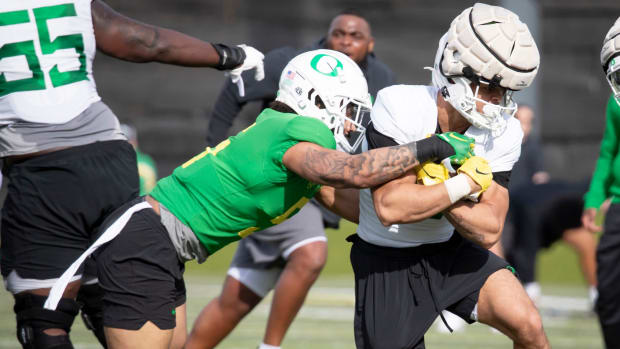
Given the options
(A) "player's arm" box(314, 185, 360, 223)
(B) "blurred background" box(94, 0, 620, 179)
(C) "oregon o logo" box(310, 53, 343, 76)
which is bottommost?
(B) "blurred background" box(94, 0, 620, 179)

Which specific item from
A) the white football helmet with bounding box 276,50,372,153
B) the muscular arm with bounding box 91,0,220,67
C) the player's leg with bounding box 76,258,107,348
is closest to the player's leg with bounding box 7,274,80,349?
the player's leg with bounding box 76,258,107,348

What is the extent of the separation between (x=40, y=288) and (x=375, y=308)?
144 centimetres

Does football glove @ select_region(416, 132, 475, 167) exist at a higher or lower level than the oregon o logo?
lower

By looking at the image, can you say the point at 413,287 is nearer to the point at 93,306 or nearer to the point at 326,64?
the point at 326,64

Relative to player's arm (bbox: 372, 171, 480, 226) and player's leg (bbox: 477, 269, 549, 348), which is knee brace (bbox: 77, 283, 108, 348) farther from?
player's leg (bbox: 477, 269, 549, 348)

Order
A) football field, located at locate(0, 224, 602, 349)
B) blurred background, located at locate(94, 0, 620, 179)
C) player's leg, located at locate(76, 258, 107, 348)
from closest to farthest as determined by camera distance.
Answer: player's leg, located at locate(76, 258, 107, 348), football field, located at locate(0, 224, 602, 349), blurred background, located at locate(94, 0, 620, 179)

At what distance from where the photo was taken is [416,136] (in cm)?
423

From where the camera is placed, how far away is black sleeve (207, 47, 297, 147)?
610cm

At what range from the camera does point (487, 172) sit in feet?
13.2

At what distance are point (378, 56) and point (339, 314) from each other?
5738 mm

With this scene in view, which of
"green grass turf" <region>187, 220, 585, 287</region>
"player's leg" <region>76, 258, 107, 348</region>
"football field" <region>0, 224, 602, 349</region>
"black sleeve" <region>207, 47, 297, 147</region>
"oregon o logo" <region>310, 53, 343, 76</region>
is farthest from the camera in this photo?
"green grass turf" <region>187, 220, 585, 287</region>

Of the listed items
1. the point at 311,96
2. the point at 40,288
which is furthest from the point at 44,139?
the point at 311,96

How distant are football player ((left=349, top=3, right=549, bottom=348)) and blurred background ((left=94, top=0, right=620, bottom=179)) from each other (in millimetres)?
9630

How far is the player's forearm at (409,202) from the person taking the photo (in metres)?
3.96
